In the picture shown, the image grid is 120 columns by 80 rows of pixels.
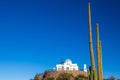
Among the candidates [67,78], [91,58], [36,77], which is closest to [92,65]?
[91,58]

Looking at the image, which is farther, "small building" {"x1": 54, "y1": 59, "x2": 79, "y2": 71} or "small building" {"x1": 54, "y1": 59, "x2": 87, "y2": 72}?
"small building" {"x1": 54, "y1": 59, "x2": 79, "y2": 71}

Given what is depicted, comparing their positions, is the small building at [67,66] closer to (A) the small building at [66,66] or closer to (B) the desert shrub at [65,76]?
(A) the small building at [66,66]

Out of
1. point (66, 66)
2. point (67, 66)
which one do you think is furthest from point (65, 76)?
point (67, 66)

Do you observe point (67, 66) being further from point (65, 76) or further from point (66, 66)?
point (65, 76)

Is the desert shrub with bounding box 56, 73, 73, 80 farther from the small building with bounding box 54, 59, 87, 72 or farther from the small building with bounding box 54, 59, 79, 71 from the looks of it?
the small building with bounding box 54, 59, 79, 71

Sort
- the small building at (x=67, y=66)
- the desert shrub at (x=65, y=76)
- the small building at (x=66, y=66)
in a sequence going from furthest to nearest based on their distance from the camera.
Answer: the small building at (x=66, y=66) < the small building at (x=67, y=66) < the desert shrub at (x=65, y=76)

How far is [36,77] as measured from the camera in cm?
14938

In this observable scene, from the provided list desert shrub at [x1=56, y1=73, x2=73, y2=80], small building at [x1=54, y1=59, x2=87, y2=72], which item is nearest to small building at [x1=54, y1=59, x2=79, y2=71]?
small building at [x1=54, y1=59, x2=87, y2=72]

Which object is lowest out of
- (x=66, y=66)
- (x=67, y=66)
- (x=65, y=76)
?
(x=65, y=76)

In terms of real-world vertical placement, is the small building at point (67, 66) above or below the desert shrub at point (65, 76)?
above

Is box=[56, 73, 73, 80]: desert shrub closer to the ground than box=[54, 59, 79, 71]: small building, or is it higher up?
closer to the ground

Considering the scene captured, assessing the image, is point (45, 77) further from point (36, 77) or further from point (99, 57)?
point (99, 57)

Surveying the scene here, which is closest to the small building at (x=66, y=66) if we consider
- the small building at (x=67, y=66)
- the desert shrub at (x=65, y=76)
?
the small building at (x=67, y=66)

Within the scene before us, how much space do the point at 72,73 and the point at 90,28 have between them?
130 meters
